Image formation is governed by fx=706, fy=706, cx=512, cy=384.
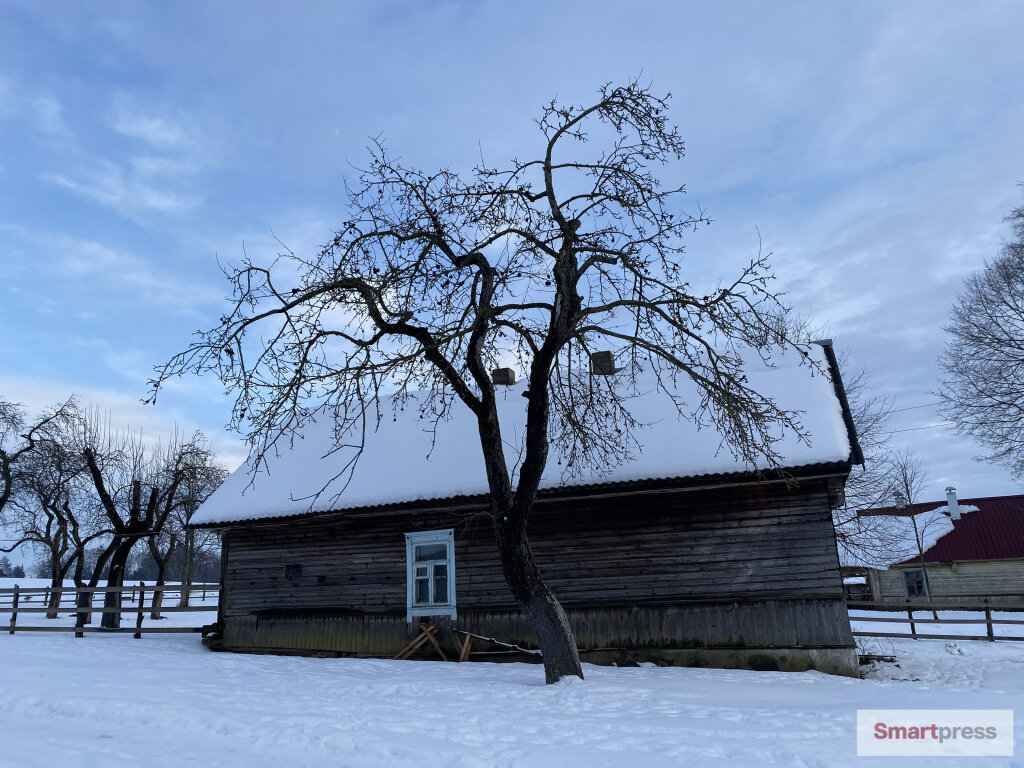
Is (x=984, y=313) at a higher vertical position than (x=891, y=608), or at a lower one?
higher

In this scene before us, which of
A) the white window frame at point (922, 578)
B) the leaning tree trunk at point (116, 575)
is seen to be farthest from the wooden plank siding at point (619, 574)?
the white window frame at point (922, 578)

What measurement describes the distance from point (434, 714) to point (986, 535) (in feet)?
102

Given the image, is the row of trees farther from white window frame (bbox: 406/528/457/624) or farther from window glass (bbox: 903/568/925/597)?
window glass (bbox: 903/568/925/597)

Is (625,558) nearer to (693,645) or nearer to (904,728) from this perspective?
(693,645)

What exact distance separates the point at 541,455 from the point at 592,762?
165 inches

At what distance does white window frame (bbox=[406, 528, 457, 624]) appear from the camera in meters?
13.5

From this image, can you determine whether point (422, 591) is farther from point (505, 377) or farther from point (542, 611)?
point (505, 377)

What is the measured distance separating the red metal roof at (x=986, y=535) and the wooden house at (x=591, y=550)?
19426 mm

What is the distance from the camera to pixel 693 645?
11.8 metres

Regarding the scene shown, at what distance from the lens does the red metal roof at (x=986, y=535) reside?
28.9m

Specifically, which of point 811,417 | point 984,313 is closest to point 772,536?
point 811,417

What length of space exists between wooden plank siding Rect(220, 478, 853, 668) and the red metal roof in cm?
1946

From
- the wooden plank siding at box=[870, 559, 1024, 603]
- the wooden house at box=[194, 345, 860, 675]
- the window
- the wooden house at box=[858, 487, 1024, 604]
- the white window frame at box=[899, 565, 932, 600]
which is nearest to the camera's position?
the wooden house at box=[194, 345, 860, 675]

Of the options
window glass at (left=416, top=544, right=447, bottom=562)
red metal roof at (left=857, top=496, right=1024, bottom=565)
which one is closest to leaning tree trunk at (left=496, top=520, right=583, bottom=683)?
window glass at (left=416, top=544, right=447, bottom=562)
